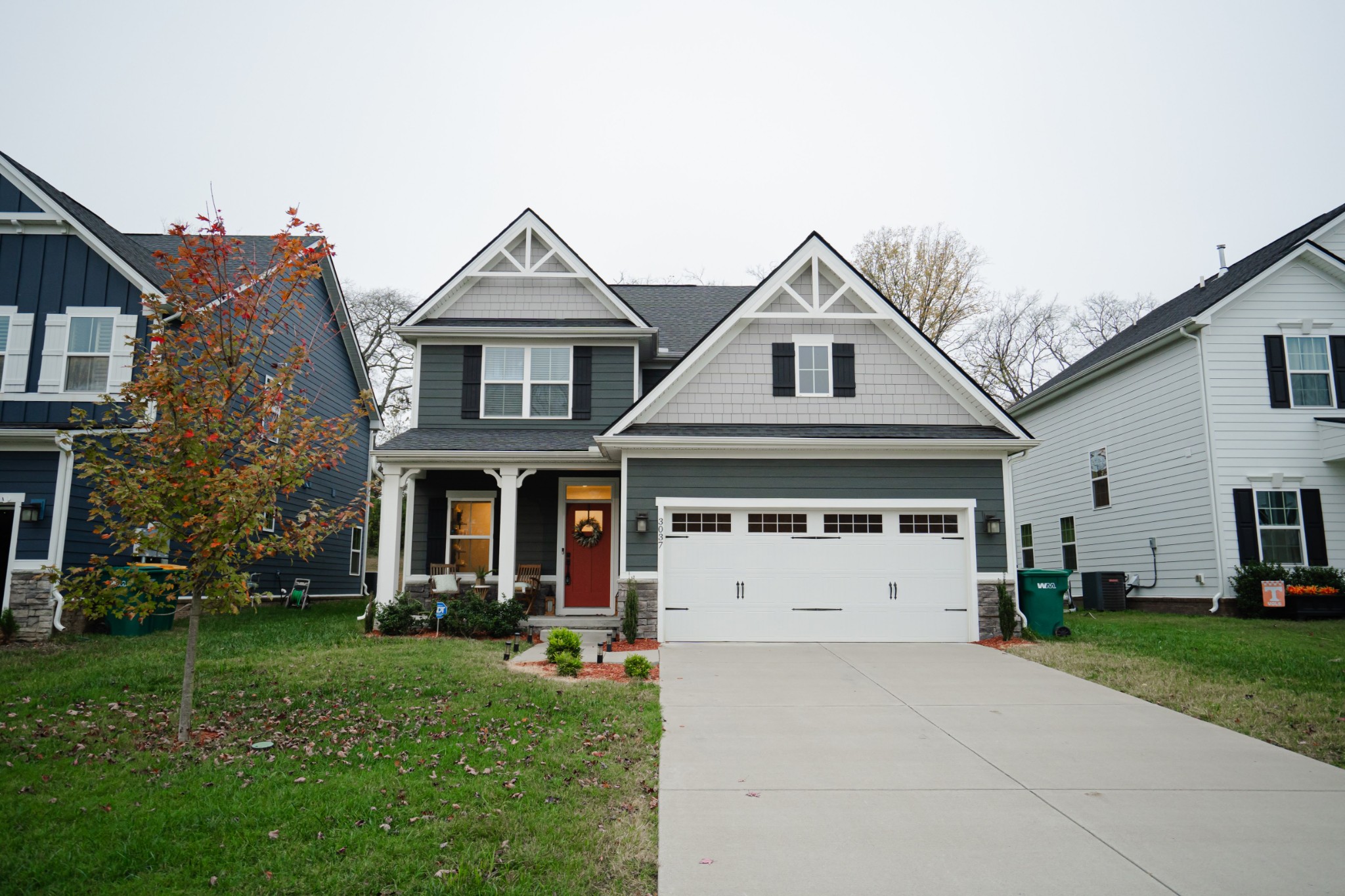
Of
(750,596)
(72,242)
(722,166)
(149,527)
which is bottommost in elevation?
(750,596)

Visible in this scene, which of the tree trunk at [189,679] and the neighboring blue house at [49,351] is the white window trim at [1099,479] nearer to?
the neighboring blue house at [49,351]

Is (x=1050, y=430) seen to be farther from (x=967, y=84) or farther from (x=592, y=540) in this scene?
(x=592, y=540)

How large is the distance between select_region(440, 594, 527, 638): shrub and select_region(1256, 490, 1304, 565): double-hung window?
1366 centimetres

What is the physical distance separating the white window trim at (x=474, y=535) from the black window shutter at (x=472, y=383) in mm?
1434

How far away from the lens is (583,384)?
15.3m

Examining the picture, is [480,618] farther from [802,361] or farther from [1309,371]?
[1309,371]

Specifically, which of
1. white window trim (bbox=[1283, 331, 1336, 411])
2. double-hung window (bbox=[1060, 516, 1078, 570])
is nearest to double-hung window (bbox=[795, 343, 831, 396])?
white window trim (bbox=[1283, 331, 1336, 411])

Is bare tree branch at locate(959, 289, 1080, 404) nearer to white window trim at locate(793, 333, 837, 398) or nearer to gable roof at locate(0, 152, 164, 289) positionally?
white window trim at locate(793, 333, 837, 398)

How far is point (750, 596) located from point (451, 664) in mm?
4784

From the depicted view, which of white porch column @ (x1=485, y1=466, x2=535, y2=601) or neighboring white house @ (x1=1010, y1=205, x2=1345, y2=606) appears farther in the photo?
neighboring white house @ (x1=1010, y1=205, x2=1345, y2=606)

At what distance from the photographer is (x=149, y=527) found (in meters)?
6.86

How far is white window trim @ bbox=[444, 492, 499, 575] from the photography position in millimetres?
15016

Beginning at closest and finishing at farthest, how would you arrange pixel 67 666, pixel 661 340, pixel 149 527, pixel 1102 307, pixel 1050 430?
pixel 149 527
pixel 67 666
pixel 661 340
pixel 1050 430
pixel 1102 307

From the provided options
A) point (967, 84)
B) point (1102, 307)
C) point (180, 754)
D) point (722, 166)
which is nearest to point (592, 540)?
point (180, 754)
